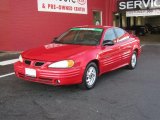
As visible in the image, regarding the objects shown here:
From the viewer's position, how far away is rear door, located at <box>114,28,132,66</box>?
8055 mm

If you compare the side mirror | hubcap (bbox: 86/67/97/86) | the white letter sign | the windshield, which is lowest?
hubcap (bbox: 86/67/97/86)

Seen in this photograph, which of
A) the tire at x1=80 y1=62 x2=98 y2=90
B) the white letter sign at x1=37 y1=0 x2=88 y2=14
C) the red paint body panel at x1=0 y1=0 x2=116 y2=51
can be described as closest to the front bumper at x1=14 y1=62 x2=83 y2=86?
the tire at x1=80 y1=62 x2=98 y2=90

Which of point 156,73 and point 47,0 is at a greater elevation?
point 47,0

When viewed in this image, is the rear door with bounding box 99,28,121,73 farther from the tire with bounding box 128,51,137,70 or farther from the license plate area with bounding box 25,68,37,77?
the license plate area with bounding box 25,68,37,77

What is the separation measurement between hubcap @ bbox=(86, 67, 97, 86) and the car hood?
0.46m

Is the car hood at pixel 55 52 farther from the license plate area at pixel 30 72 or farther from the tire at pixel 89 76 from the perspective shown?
the tire at pixel 89 76

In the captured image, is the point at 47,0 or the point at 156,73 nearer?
the point at 156,73

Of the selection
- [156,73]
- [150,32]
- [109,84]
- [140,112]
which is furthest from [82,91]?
[150,32]

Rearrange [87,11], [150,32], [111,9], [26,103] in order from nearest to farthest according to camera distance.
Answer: [26,103]
[87,11]
[111,9]
[150,32]

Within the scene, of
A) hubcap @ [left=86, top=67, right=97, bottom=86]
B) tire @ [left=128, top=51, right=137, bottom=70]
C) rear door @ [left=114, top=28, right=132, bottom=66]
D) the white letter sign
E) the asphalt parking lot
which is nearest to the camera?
the asphalt parking lot

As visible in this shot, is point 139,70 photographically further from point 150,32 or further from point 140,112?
point 150,32

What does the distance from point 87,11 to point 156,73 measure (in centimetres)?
925

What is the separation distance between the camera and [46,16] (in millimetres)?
14070

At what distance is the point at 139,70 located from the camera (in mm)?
8992
